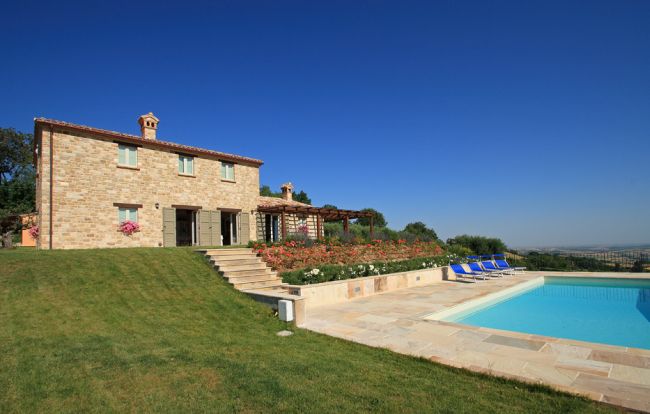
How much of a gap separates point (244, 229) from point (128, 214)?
6.09 metres

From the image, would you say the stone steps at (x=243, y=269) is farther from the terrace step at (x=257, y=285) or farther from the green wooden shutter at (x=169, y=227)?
the green wooden shutter at (x=169, y=227)

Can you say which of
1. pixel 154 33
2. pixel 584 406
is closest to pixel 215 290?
pixel 584 406

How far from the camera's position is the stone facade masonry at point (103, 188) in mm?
14375

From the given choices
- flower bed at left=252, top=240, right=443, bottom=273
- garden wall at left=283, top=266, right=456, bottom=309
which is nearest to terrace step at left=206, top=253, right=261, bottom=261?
flower bed at left=252, top=240, right=443, bottom=273

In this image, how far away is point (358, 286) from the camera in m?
10.7

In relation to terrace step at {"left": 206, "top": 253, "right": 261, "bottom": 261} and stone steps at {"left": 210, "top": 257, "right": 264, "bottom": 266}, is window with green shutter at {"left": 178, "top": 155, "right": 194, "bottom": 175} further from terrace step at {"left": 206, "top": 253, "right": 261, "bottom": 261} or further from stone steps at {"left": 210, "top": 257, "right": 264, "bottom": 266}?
stone steps at {"left": 210, "top": 257, "right": 264, "bottom": 266}

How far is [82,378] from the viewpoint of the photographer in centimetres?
396

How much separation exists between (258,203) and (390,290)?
11885 millimetres

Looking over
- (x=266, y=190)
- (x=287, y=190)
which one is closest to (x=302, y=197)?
(x=266, y=190)

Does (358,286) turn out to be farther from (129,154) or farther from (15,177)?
(15,177)

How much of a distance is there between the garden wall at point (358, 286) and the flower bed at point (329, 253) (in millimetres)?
1811

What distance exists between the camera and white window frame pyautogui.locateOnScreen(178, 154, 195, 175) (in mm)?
18250

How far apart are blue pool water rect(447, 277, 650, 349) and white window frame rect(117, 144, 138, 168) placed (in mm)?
15407

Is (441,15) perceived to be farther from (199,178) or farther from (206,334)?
(199,178)
